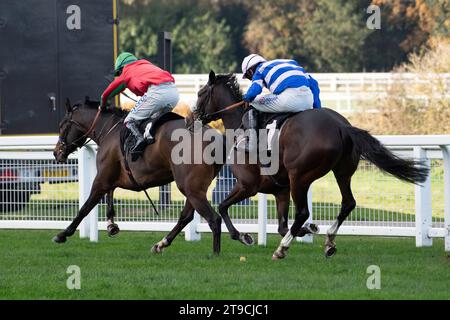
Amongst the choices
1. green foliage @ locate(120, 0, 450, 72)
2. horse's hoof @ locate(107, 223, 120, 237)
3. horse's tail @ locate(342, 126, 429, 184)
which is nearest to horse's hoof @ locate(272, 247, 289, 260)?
horse's tail @ locate(342, 126, 429, 184)

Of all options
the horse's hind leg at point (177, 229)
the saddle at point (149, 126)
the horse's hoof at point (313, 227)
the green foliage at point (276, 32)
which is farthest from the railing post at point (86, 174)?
the green foliage at point (276, 32)

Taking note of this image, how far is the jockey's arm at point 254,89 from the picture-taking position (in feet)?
32.7

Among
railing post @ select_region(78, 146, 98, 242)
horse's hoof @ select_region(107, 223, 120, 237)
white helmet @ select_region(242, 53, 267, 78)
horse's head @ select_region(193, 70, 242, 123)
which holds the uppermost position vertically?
white helmet @ select_region(242, 53, 267, 78)

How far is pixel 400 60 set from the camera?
39.9m

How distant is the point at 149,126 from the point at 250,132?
96cm

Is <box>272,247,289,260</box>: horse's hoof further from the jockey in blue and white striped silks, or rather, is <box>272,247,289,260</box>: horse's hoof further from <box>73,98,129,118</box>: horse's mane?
<box>73,98,129,118</box>: horse's mane

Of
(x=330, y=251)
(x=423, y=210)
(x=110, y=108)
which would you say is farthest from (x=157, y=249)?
(x=423, y=210)

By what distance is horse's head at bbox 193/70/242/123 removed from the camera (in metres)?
10.6

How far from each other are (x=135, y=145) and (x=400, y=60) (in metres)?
30.4

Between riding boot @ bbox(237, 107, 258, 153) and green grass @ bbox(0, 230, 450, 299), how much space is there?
3.16ft

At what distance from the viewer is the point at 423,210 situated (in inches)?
425

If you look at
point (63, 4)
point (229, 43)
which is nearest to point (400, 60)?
point (229, 43)

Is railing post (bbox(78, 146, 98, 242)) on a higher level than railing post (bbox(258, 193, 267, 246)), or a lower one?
higher

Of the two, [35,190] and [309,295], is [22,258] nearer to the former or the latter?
[35,190]
